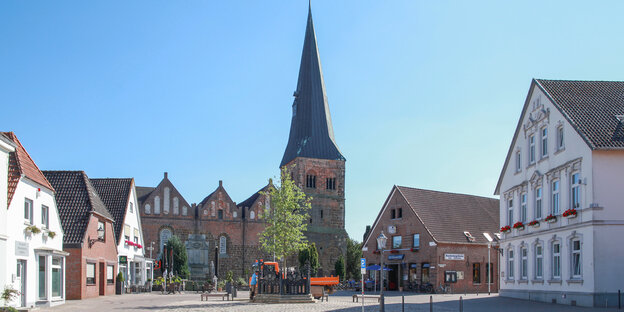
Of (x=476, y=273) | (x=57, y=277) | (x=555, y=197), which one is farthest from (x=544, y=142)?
(x=57, y=277)

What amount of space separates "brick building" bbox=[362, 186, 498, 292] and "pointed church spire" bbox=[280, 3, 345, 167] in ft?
90.1

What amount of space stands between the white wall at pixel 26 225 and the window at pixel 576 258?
68.6 ft

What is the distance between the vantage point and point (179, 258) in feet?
206

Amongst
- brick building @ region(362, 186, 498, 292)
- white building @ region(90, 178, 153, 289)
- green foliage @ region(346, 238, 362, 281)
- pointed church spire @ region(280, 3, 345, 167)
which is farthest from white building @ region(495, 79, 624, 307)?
green foliage @ region(346, 238, 362, 281)

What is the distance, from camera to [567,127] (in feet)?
94.0

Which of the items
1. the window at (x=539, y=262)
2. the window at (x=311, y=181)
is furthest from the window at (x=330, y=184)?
the window at (x=539, y=262)

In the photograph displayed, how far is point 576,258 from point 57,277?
837 inches

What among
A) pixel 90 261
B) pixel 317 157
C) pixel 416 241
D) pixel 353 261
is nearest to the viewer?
pixel 90 261

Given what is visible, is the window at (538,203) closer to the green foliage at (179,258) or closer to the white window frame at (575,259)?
the white window frame at (575,259)

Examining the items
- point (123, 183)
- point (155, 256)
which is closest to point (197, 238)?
point (155, 256)

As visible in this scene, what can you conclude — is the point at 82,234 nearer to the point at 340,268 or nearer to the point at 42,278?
the point at 42,278

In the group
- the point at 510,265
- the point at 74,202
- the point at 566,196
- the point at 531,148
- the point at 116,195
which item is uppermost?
the point at 531,148

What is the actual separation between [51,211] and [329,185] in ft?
181

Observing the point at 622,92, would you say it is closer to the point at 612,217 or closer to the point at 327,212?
the point at 612,217
